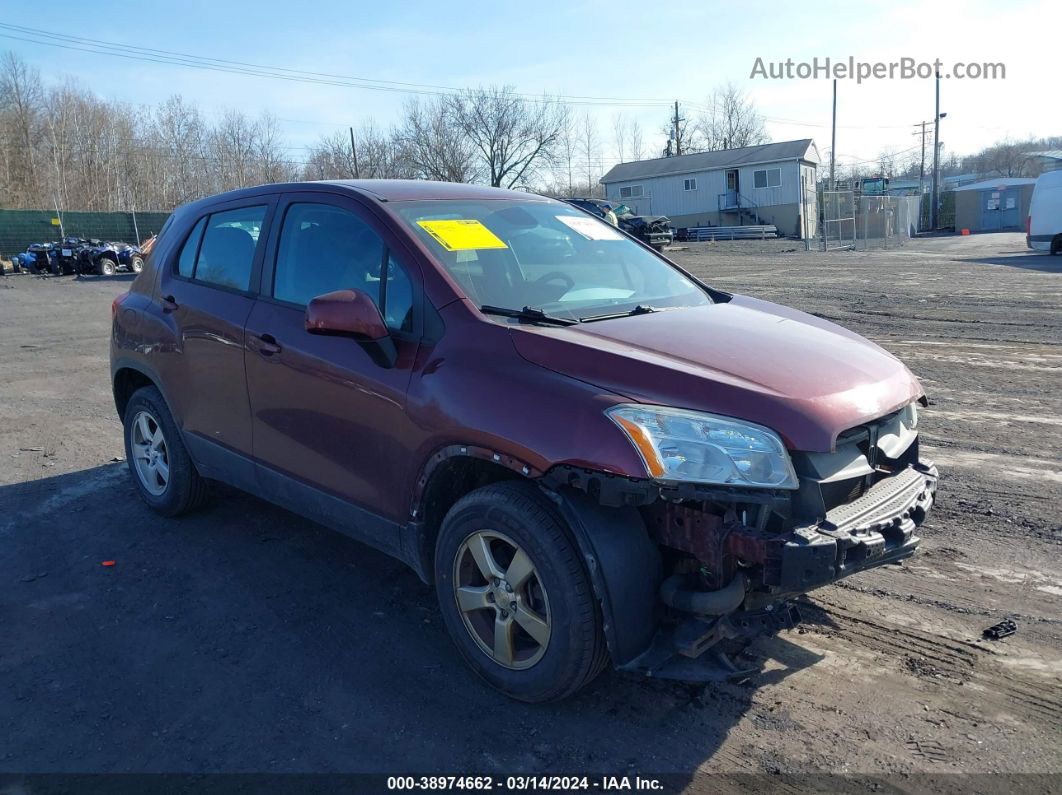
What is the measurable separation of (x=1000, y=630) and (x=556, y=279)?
8.21 feet

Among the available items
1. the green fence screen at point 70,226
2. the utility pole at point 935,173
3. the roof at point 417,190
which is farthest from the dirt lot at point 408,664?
the utility pole at point 935,173

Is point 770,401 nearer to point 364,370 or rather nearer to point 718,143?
point 364,370

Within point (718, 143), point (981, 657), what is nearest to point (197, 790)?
point (981, 657)

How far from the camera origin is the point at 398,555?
355 centimetres

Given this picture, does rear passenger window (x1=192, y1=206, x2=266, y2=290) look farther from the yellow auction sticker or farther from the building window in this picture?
the building window

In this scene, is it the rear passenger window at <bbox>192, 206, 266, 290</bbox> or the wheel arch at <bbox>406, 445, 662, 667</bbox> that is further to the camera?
the rear passenger window at <bbox>192, 206, 266, 290</bbox>

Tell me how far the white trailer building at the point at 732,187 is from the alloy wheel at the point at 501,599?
4881 cm

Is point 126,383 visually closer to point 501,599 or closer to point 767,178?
point 501,599

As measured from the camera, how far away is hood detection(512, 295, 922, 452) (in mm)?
2764

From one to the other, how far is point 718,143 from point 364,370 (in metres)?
83.7

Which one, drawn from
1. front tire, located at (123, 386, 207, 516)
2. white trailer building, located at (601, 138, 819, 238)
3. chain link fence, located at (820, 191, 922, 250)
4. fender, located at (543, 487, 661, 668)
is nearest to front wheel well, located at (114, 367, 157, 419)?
front tire, located at (123, 386, 207, 516)

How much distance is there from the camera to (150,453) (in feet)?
17.4

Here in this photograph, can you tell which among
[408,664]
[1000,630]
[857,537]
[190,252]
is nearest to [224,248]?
[190,252]

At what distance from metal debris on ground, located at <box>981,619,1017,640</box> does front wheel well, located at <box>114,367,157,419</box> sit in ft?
16.2
